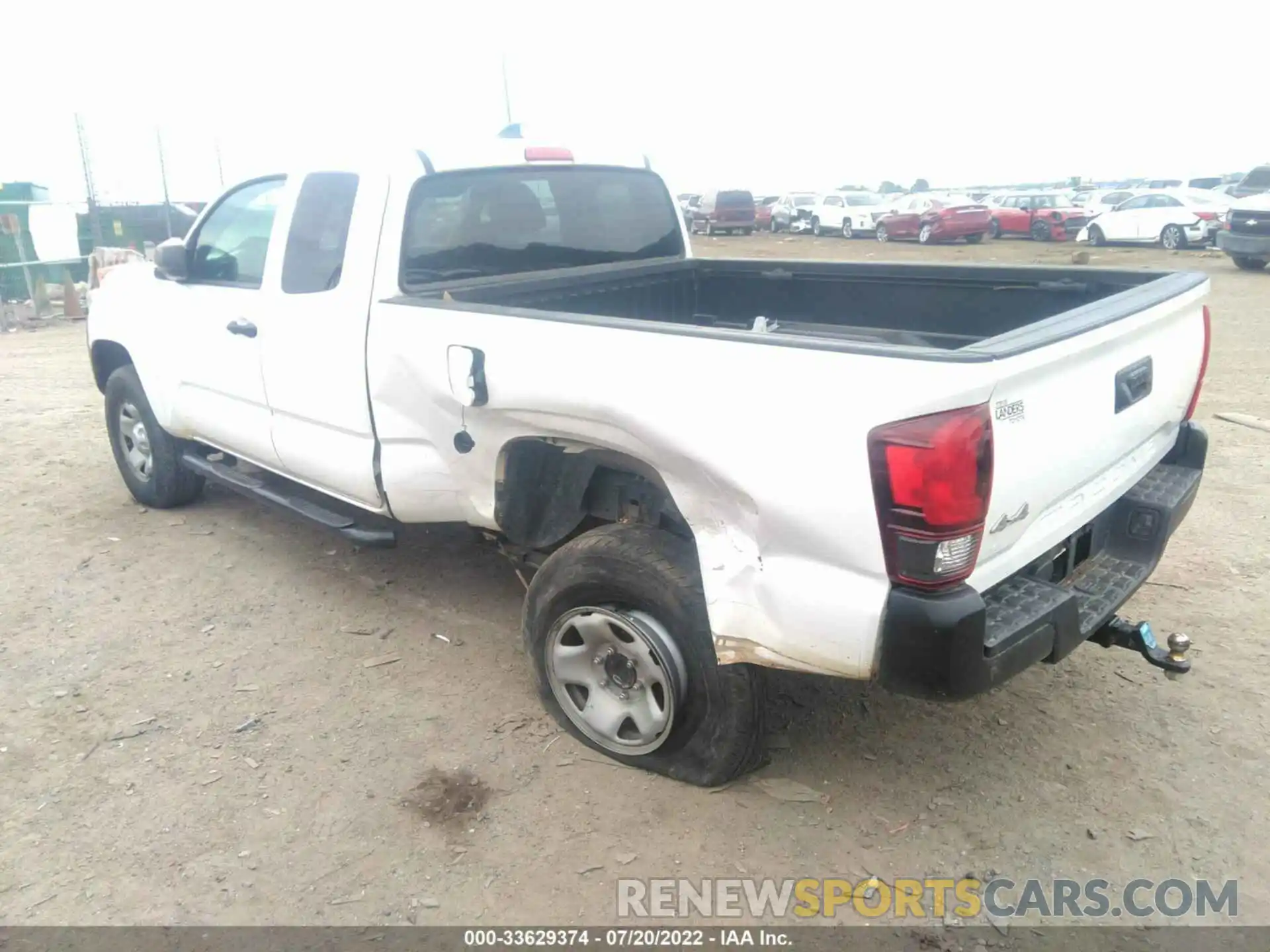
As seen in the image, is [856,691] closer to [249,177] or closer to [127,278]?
[249,177]

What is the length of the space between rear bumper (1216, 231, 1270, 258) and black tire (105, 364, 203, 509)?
18.1 meters

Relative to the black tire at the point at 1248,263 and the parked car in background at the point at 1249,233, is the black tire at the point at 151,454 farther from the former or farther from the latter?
the black tire at the point at 1248,263

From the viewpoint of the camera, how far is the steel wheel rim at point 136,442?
5570mm

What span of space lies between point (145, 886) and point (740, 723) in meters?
1.77

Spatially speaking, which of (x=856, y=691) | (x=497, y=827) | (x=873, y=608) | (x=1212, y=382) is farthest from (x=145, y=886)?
(x=1212, y=382)

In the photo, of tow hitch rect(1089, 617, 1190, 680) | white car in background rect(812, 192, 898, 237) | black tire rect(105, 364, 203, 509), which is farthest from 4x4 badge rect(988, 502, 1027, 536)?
white car in background rect(812, 192, 898, 237)

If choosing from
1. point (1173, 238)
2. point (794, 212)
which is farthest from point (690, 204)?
point (1173, 238)

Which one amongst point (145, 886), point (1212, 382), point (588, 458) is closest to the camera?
point (145, 886)

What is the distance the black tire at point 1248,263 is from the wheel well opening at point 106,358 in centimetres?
1862

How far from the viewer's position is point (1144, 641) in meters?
3.02

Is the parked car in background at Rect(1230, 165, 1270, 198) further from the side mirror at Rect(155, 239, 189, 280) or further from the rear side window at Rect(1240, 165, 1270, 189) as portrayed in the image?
the side mirror at Rect(155, 239, 189, 280)

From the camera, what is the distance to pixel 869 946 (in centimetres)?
254

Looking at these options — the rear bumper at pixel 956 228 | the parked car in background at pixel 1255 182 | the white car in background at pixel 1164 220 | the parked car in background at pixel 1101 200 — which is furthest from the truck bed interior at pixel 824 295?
the parked car in background at pixel 1255 182

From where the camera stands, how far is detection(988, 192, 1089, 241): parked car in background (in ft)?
85.7
